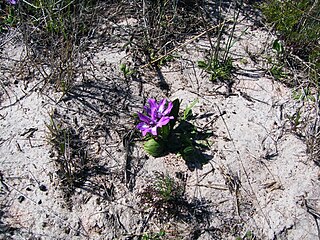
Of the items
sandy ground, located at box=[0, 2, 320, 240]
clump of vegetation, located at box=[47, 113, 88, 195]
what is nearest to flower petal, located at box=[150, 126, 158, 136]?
sandy ground, located at box=[0, 2, 320, 240]

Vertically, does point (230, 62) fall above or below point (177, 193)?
above

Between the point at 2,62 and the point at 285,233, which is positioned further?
the point at 2,62

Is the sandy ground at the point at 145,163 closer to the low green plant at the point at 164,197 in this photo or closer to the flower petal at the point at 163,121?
the low green plant at the point at 164,197

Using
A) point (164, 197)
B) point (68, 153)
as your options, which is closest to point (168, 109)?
point (164, 197)

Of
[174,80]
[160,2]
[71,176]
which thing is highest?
[160,2]

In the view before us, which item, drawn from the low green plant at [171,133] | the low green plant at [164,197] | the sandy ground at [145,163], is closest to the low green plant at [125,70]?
the sandy ground at [145,163]

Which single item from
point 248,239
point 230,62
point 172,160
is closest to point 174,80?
point 230,62

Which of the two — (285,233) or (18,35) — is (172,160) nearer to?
(285,233)

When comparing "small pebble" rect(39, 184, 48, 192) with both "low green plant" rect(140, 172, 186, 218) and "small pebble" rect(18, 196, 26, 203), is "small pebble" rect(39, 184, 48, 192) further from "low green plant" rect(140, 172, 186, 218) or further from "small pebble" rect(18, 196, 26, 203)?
"low green plant" rect(140, 172, 186, 218)
